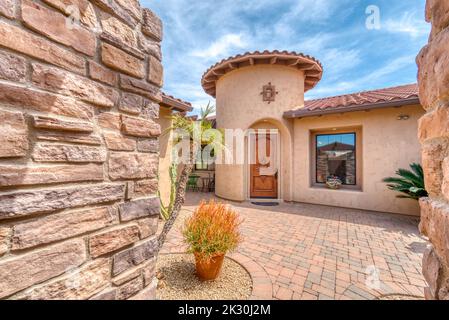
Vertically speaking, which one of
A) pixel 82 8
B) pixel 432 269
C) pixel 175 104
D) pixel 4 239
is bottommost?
pixel 432 269

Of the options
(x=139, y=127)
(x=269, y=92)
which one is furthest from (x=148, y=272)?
(x=269, y=92)

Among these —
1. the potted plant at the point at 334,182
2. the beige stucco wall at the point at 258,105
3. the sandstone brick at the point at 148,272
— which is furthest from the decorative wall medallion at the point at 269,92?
the sandstone brick at the point at 148,272

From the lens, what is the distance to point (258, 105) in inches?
277

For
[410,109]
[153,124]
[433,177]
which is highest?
[410,109]

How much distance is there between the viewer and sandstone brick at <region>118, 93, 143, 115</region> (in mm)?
1175

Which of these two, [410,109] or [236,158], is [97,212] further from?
[410,109]

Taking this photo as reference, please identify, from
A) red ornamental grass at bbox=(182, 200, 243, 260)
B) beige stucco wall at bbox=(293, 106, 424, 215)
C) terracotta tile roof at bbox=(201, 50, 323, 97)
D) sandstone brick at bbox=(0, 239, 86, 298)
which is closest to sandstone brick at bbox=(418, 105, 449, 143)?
sandstone brick at bbox=(0, 239, 86, 298)

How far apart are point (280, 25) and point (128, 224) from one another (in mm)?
4331

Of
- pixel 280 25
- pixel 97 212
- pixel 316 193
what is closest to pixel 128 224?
pixel 97 212

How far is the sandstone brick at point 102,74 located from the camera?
1.02 metres

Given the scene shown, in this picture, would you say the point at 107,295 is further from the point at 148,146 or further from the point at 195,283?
the point at 195,283

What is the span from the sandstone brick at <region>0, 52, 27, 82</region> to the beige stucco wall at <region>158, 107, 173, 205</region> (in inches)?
169

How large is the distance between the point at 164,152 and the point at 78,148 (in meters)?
4.28

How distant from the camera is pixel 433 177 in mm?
861
